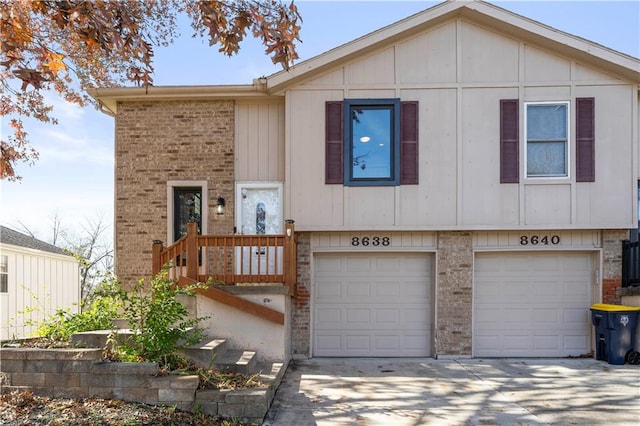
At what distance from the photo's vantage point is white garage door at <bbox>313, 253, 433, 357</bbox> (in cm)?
768

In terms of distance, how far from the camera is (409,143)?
7621mm

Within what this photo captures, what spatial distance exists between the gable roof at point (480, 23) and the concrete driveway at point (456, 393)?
526cm

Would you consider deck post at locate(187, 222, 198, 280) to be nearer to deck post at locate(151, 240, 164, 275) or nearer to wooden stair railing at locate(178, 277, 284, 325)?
wooden stair railing at locate(178, 277, 284, 325)

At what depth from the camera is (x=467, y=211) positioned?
24.7 ft

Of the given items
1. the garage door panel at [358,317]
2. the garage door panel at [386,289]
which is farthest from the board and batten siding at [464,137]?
the garage door panel at [358,317]

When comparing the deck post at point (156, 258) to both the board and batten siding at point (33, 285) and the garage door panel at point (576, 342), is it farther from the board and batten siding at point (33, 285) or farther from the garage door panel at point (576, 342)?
the garage door panel at point (576, 342)

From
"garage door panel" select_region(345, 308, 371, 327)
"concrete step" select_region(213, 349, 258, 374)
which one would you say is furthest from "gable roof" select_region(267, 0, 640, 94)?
"concrete step" select_region(213, 349, 258, 374)

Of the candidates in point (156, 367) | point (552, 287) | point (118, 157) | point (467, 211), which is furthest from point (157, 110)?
point (552, 287)

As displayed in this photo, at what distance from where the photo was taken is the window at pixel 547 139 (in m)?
7.55

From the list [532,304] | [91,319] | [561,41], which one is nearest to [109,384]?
[91,319]

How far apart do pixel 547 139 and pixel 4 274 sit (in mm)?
13039

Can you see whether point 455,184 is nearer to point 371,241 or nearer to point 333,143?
point 371,241

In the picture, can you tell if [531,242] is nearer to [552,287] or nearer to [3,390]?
[552,287]

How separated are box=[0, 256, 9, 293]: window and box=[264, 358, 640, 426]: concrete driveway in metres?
8.33
